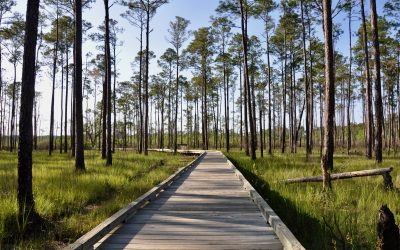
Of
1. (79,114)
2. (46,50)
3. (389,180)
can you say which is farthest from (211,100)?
(389,180)

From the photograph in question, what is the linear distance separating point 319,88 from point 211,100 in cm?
1750

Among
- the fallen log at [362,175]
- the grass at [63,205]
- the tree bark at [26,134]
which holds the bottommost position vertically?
the grass at [63,205]

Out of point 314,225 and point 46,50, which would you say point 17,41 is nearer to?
point 46,50

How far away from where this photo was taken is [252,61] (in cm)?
3391

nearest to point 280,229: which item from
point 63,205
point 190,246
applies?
point 190,246

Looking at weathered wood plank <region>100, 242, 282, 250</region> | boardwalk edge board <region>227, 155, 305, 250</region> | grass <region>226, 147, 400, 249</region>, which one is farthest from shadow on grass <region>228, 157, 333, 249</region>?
weathered wood plank <region>100, 242, 282, 250</region>

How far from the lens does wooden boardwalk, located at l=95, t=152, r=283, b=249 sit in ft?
13.0

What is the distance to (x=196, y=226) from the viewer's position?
15.9 ft

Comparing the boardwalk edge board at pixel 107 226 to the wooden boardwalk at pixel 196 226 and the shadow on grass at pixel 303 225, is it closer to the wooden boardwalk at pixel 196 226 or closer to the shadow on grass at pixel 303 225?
the wooden boardwalk at pixel 196 226

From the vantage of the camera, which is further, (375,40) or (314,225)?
(375,40)

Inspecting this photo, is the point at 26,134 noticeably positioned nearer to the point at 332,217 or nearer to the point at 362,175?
the point at 332,217

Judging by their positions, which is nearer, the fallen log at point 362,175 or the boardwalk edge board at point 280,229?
the boardwalk edge board at point 280,229

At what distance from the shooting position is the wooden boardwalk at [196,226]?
396cm

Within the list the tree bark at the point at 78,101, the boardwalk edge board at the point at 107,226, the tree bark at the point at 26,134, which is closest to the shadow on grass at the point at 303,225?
the boardwalk edge board at the point at 107,226
